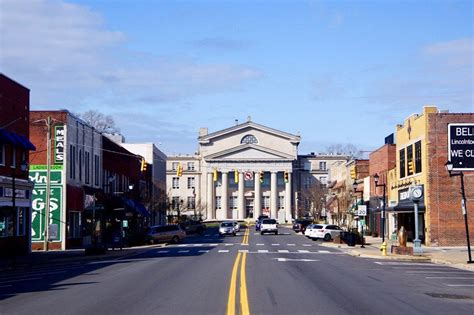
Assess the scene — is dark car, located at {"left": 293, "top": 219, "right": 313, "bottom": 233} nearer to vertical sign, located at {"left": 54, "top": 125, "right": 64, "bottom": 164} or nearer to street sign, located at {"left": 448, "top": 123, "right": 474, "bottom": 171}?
street sign, located at {"left": 448, "top": 123, "right": 474, "bottom": 171}

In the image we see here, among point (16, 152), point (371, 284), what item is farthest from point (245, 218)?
point (371, 284)

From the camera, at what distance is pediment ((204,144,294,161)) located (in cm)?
14262

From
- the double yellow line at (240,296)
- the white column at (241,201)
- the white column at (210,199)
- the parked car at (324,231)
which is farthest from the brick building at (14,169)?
the white column at (241,201)

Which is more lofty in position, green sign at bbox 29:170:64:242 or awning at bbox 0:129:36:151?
awning at bbox 0:129:36:151

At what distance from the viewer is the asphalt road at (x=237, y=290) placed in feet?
52.5

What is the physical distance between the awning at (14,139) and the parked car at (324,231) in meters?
31.0

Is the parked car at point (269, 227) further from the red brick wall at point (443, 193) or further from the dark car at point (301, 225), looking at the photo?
the red brick wall at point (443, 193)

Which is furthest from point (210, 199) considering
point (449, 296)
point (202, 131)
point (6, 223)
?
point (449, 296)

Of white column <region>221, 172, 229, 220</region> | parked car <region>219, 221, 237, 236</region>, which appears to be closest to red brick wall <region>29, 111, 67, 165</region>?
parked car <region>219, 221, 237, 236</region>

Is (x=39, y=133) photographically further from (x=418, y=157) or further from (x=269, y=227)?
(x=269, y=227)

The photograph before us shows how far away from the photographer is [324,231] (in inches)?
2625

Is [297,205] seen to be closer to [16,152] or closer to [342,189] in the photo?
[342,189]

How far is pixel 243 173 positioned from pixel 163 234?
79061mm

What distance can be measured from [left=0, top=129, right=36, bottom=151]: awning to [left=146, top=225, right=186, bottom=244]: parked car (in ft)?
64.9
